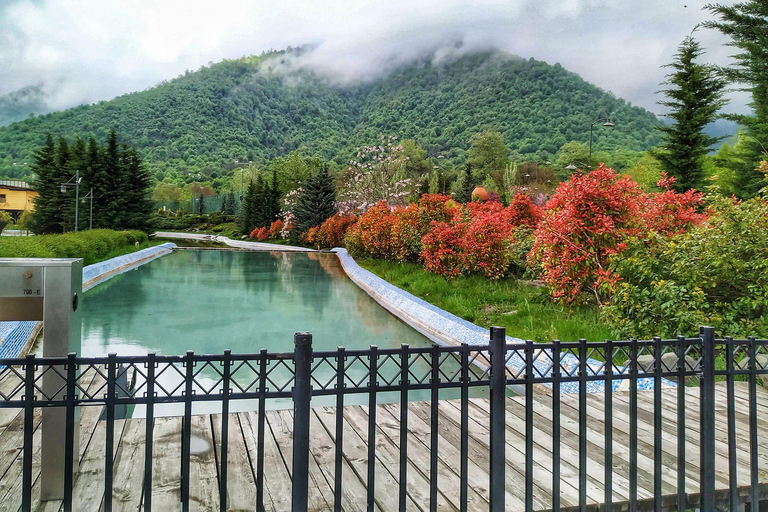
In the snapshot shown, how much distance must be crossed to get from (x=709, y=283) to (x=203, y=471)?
13.3ft

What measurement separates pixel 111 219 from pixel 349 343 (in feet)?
69.4

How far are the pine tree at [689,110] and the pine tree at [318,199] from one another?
16.4 m

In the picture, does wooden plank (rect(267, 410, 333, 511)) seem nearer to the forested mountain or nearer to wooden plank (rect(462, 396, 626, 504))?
wooden plank (rect(462, 396, 626, 504))

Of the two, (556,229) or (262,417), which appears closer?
(262,417)

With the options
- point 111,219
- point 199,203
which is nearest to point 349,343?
point 111,219

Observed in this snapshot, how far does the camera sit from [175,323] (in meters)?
6.98

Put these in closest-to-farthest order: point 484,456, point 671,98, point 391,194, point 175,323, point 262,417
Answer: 1. point 262,417
2. point 484,456
3. point 175,323
4. point 671,98
5. point 391,194

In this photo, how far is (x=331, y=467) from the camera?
2.30 metres

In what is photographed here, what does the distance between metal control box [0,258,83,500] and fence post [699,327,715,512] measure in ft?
7.89

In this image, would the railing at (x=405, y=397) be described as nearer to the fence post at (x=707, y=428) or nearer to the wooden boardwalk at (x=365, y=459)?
the fence post at (x=707, y=428)

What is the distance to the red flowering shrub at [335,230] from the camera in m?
23.0

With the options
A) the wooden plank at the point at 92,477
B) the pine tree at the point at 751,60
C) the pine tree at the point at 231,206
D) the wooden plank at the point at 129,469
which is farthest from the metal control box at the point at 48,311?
the pine tree at the point at 231,206

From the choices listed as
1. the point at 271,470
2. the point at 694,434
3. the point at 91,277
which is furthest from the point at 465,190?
the point at 271,470

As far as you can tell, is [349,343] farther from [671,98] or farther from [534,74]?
[534,74]
